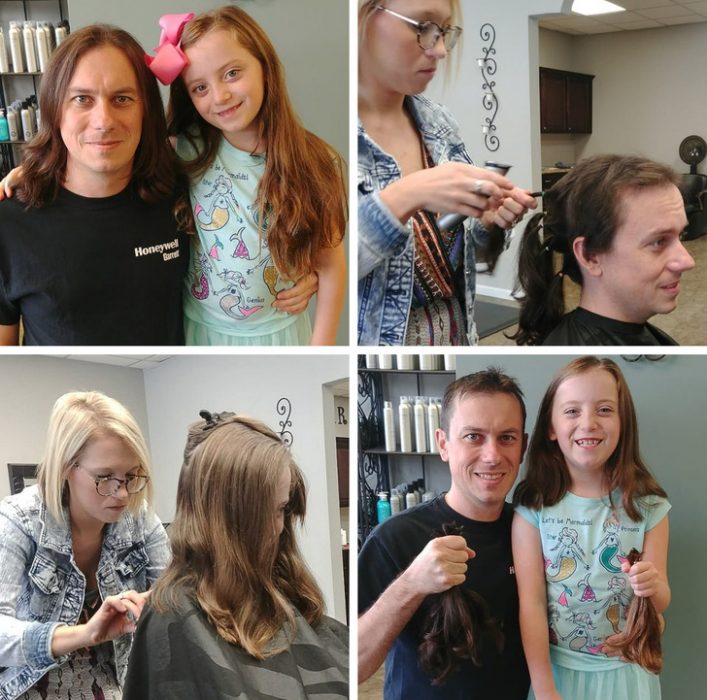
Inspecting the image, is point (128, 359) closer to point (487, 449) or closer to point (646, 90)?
point (487, 449)

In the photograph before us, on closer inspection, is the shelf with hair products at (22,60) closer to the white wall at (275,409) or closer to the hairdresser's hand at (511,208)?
the white wall at (275,409)

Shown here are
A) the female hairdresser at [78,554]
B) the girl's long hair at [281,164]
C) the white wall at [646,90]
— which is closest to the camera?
the white wall at [646,90]

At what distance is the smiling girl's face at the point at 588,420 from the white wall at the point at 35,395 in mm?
685

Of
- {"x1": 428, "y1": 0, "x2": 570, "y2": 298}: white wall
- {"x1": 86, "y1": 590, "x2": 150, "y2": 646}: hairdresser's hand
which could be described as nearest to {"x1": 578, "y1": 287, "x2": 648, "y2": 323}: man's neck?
{"x1": 428, "y1": 0, "x2": 570, "y2": 298}: white wall

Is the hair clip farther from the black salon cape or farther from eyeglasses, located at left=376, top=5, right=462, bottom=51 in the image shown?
eyeglasses, located at left=376, top=5, right=462, bottom=51

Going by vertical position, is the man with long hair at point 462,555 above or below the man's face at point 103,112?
below

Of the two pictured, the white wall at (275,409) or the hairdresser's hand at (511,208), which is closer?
the hairdresser's hand at (511,208)

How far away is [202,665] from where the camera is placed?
4.41 feet

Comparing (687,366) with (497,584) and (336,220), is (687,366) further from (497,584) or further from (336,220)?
(336,220)

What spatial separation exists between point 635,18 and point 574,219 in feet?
0.94

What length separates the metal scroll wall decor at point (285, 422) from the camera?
1370 mm

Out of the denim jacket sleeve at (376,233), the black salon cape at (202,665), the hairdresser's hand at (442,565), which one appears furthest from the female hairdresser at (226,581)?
the denim jacket sleeve at (376,233)

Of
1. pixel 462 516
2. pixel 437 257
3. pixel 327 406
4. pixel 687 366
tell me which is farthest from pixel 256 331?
pixel 687 366

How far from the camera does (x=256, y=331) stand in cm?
136
